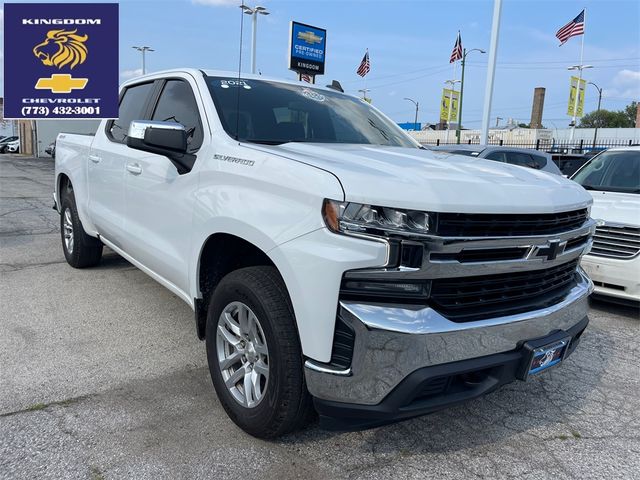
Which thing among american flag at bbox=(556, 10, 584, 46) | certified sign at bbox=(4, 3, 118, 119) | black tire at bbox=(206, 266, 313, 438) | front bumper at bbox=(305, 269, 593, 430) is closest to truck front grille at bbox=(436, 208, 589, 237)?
front bumper at bbox=(305, 269, 593, 430)

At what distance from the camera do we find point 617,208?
208 inches

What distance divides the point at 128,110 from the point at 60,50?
2.95 metres

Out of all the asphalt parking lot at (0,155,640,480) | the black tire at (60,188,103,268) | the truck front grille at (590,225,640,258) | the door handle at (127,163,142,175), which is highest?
the door handle at (127,163,142,175)

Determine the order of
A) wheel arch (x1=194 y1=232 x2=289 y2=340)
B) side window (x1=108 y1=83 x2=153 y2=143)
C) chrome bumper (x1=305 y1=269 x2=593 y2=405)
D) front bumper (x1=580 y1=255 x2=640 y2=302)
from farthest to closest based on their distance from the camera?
front bumper (x1=580 y1=255 x2=640 y2=302), side window (x1=108 y1=83 x2=153 y2=143), wheel arch (x1=194 y1=232 x2=289 y2=340), chrome bumper (x1=305 y1=269 x2=593 y2=405)

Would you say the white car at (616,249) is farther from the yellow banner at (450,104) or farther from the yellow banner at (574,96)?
the yellow banner at (450,104)

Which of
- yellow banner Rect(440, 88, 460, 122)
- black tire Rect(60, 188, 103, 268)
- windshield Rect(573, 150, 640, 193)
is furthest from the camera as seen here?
yellow banner Rect(440, 88, 460, 122)

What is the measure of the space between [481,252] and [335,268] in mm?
651

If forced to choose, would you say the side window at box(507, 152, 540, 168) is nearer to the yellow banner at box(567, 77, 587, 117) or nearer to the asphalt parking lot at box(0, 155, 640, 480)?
the asphalt parking lot at box(0, 155, 640, 480)

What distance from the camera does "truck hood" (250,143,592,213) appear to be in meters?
2.17

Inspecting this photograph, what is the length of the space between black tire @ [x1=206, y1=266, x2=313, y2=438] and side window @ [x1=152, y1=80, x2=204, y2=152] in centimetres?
106

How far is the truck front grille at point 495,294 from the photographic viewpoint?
88.0 inches

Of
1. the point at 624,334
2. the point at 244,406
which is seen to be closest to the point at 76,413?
the point at 244,406

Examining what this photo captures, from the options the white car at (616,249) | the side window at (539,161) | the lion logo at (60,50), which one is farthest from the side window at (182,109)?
the side window at (539,161)

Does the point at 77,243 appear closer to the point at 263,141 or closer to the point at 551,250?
the point at 263,141
